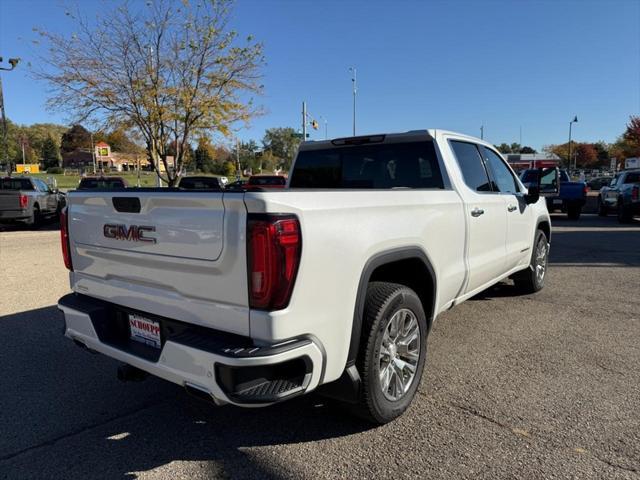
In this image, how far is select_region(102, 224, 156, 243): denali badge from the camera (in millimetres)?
2695

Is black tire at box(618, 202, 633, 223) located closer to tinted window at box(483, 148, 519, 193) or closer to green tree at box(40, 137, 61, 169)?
tinted window at box(483, 148, 519, 193)

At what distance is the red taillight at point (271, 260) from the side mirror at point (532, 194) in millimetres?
4130

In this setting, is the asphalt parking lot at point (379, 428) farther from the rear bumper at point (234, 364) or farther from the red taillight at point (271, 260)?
the red taillight at point (271, 260)

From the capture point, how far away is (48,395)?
3559 mm

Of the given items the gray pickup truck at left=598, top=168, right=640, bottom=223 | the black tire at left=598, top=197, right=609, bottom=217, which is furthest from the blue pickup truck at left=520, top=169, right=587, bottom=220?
the black tire at left=598, top=197, right=609, bottom=217

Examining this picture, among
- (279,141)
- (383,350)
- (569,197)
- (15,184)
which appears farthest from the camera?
(279,141)

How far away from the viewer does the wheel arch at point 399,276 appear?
8.89 ft

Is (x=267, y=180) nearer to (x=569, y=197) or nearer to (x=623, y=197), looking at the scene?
(x=569, y=197)

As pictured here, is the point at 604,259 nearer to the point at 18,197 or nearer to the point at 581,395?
the point at 581,395

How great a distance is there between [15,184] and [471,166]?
659 inches

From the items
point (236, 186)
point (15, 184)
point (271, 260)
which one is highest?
point (15, 184)

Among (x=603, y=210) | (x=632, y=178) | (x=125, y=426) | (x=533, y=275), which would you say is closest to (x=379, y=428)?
(x=125, y=426)

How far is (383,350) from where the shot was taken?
3016mm

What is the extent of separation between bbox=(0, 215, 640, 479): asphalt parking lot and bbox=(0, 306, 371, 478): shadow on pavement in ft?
0.03
